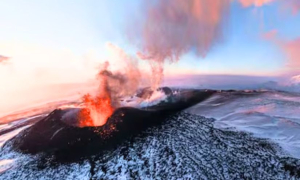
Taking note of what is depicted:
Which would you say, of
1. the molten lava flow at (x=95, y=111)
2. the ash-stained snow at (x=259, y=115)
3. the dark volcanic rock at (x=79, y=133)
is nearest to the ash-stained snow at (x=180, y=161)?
the dark volcanic rock at (x=79, y=133)

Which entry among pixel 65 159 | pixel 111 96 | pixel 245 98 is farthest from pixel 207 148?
pixel 245 98

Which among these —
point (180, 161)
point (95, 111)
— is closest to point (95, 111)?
point (95, 111)

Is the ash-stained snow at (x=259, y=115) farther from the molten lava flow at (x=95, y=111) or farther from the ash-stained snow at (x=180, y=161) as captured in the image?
the molten lava flow at (x=95, y=111)

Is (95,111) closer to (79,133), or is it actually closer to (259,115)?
(79,133)

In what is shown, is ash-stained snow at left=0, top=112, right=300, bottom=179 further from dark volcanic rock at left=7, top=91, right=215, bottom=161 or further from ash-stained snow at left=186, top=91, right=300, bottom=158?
ash-stained snow at left=186, top=91, right=300, bottom=158

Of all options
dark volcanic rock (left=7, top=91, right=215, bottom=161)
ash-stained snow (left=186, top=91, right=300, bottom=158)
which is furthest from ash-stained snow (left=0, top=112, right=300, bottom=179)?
ash-stained snow (left=186, top=91, right=300, bottom=158)

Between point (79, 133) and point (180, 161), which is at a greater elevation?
point (79, 133)

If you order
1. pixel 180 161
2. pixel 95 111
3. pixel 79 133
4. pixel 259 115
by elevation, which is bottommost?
pixel 180 161

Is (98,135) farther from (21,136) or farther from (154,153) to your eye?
(21,136)
